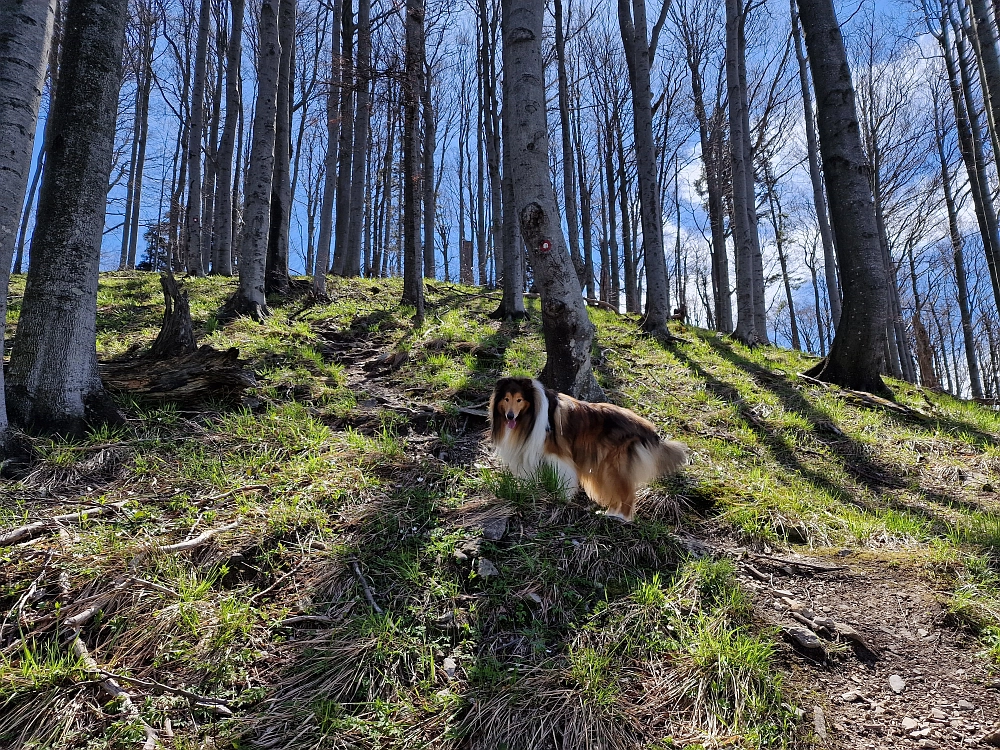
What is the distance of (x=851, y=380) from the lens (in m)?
6.86

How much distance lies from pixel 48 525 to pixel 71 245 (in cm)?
205

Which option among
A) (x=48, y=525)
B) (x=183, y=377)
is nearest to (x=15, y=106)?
(x=183, y=377)

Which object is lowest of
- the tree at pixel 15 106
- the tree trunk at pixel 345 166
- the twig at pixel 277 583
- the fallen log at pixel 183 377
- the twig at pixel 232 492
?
the twig at pixel 277 583

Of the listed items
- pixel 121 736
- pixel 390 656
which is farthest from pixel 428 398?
pixel 121 736

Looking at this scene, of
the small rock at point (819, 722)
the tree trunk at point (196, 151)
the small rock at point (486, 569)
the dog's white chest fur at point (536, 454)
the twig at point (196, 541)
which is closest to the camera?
the small rock at point (819, 722)

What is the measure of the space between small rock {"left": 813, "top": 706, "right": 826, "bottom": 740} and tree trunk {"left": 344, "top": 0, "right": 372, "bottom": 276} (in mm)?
11156

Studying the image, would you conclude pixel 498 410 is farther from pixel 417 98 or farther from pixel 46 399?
pixel 417 98

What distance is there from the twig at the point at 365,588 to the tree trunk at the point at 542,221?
276 centimetres

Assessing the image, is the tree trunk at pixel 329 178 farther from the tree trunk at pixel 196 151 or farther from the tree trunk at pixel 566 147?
the tree trunk at pixel 566 147

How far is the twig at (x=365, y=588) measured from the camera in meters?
2.50

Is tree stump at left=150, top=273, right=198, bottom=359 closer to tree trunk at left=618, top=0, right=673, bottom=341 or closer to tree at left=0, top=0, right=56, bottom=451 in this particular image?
tree at left=0, top=0, right=56, bottom=451

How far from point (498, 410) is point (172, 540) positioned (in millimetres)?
2286

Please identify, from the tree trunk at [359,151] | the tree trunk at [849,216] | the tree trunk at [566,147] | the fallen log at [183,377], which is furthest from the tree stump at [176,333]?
the tree trunk at [566,147]

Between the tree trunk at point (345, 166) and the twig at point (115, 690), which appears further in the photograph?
the tree trunk at point (345, 166)
